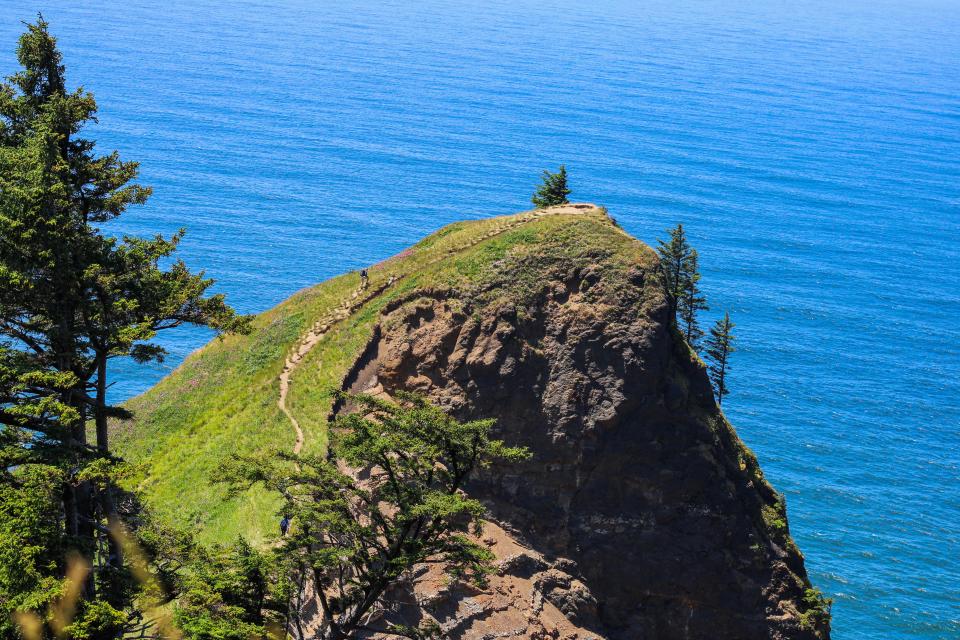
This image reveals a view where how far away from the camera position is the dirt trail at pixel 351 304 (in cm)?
5831

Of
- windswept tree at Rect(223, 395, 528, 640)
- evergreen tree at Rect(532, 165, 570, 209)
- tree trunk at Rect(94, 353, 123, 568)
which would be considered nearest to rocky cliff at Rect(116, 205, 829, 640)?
windswept tree at Rect(223, 395, 528, 640)

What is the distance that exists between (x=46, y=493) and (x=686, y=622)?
35.0 m

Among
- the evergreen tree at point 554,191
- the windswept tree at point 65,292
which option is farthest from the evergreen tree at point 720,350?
the windswept tree at point 65,292

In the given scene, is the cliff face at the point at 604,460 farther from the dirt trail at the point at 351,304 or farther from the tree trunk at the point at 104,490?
the tree trunk at the point at 104,490

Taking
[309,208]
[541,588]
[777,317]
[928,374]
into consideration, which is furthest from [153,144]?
[541,588]

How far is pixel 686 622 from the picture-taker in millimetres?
50094

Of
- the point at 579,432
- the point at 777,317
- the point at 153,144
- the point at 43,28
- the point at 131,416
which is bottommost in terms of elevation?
the point at 131,416

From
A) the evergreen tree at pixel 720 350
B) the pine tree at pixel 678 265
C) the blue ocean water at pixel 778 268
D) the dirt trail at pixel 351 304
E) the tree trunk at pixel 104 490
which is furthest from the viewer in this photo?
the blue ocean water at pixel 778 268

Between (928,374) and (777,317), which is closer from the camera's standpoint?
(928,374)

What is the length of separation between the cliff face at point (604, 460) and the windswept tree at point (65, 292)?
63.0 ft

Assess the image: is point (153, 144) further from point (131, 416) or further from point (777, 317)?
point (131, 416)

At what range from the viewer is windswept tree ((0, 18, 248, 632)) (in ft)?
91.8

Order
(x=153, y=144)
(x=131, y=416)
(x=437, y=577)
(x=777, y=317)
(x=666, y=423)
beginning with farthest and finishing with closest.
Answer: (x=153, y=144) → (x=777, y=317) → (x=666, y=423) → (x=437, y=577) → (x=131, y=416)

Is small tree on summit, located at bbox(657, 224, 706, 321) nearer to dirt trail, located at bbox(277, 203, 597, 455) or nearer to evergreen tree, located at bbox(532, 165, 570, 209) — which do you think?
evergreen tree, located at bbox(532, 165, 570, 209)
